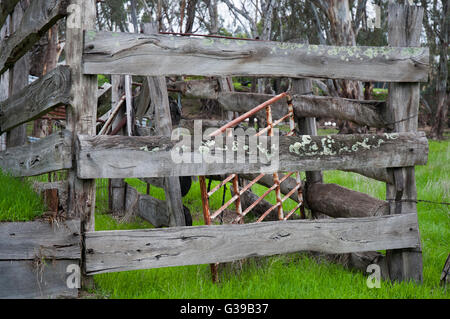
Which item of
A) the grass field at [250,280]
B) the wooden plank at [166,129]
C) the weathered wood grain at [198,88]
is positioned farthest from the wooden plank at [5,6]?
the weathered wood grain at [198,88]

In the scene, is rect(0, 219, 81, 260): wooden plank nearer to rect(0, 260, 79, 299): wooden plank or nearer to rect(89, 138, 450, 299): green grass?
rect(0, 260, 79, 299): wooden plank

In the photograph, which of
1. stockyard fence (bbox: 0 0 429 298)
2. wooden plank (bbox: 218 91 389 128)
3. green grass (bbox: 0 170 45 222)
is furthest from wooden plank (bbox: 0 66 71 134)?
wooden plank (bbox: 218 91 389 128)

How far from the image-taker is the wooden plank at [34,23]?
8.90 ft

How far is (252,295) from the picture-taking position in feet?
9.86

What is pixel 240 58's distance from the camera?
2.98m

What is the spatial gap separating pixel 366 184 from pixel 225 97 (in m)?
3.87

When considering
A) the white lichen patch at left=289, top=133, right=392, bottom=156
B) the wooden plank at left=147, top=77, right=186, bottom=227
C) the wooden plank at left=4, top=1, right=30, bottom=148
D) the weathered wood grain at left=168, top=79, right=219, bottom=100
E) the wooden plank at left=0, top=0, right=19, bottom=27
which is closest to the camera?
the white lichen patch at left=289, top=133, right=392, bottom=156

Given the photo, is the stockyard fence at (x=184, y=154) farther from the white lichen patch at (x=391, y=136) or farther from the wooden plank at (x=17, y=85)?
the wooden plank at (x=17, y=85)

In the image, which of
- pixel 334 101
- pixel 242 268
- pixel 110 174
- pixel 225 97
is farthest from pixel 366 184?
pixel 110 174

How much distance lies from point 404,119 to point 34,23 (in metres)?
2.85

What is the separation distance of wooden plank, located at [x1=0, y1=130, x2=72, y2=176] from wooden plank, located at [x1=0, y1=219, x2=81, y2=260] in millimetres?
369

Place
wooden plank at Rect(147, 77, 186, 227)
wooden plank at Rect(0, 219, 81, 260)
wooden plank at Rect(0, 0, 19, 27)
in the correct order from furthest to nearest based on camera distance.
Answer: wooden plank at Rect(147, 77, 186, 227), wooden plank at Rect(0, 0, 19, 27), wooden plank at Rect(0, 219, 81, 260)

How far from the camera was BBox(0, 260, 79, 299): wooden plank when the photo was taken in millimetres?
2658

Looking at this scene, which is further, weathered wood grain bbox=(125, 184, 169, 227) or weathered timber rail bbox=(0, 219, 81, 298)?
weathered wood grain bbox=(125, 184, 169, 227)
